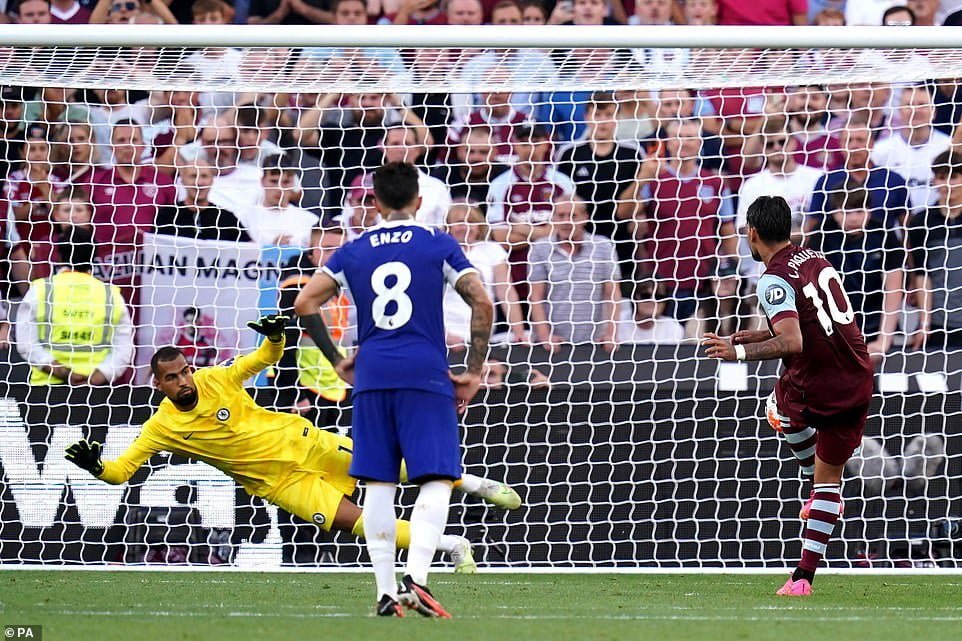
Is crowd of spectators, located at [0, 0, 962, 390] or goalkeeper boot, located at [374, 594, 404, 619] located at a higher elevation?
crowd of spectators, located at [0, 0, 962, 390]

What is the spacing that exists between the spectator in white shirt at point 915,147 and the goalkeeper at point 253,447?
3.94m

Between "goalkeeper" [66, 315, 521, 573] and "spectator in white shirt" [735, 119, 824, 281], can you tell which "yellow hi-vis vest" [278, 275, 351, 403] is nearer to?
"goalkeeper" [66, 315, 521, 573]

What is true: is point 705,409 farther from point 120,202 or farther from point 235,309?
point 120,202

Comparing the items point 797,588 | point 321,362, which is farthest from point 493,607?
point 321,362

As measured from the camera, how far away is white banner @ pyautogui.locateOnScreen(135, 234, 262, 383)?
9.98 metres

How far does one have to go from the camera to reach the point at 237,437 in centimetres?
838

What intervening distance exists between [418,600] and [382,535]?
1.01 feet

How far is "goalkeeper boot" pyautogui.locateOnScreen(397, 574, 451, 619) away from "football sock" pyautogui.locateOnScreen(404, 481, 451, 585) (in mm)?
33

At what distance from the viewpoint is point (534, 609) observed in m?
6.35

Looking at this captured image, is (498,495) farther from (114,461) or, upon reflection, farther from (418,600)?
(418,600)

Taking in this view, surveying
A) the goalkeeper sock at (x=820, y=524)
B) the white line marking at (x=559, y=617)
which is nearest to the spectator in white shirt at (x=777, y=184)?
the goalkeeper sock at (x=820, y=524)

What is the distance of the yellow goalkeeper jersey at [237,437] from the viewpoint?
829 centimetres

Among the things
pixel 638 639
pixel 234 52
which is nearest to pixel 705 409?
pixel 234 52

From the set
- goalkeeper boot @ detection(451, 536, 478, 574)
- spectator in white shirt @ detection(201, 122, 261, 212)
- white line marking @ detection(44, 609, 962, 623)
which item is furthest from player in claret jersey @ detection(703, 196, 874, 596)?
spectator in white shirt @ detection(201, 122, 261, 212)
